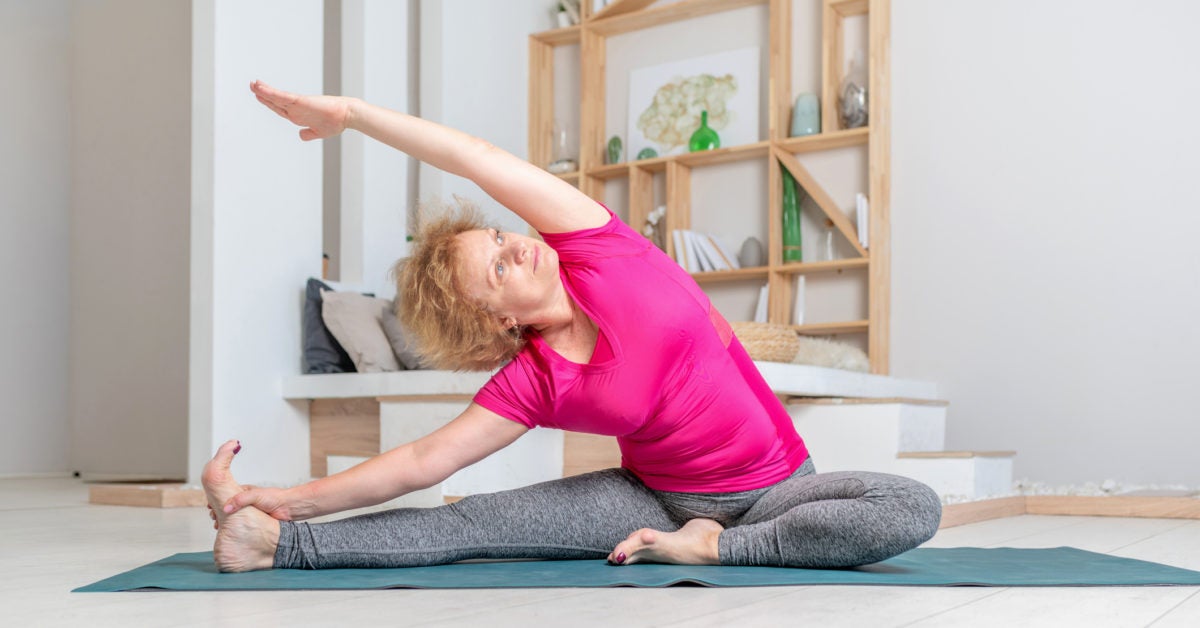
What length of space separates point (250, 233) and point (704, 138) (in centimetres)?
226

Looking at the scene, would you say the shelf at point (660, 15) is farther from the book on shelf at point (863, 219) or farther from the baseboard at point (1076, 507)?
the baseboard at point (1076, 507)

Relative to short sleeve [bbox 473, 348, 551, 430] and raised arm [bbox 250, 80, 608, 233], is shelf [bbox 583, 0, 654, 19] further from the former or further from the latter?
short sleeve [bbox 473, 348, 551, 430]

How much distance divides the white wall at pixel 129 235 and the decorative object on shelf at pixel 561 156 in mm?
1890

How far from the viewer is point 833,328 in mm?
5062

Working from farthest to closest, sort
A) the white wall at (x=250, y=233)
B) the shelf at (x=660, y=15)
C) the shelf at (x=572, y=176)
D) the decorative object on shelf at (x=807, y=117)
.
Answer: the shelf at (x=572, y=176), the shelf at (x=660, y=15), the decorative object on shelf at (x=807, y=117), the white wall at (x=250, y=233)

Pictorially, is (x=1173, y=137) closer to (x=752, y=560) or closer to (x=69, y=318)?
(x=752, y=560)

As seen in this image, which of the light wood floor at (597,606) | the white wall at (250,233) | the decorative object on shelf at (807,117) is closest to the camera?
the light wood floor at (597,606)

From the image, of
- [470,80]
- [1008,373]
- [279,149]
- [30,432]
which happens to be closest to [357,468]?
[279,149]

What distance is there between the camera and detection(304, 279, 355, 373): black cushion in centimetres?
435

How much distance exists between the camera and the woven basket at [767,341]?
12.2 feet

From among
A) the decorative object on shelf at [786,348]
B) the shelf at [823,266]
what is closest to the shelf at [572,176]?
the shelf at [823,266]

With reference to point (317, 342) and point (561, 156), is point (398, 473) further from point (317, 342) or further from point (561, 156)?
point (561, 156)

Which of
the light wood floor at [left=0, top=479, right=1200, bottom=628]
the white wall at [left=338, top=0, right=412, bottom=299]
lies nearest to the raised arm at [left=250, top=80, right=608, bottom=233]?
the light wood floor at [left=0, top=479, right=1200, bottom=628]

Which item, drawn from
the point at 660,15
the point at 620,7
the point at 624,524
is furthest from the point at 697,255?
the point at 624,524
